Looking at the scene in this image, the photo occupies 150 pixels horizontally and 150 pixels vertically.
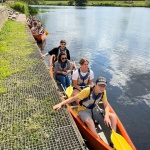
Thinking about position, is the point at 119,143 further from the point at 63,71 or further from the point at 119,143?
the point at 63,71

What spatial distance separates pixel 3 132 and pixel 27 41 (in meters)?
9.76

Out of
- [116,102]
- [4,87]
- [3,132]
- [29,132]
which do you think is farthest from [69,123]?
[116,102]

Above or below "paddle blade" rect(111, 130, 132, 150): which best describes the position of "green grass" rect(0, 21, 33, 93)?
above

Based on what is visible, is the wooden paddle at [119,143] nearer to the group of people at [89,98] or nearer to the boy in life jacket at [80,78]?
the group of people at [89,98]

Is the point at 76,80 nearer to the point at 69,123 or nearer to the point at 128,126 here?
the point at 69,123

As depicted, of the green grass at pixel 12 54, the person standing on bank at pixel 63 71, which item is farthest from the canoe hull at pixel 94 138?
the green grass at pixel 12 54

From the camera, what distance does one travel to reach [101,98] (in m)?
5.71

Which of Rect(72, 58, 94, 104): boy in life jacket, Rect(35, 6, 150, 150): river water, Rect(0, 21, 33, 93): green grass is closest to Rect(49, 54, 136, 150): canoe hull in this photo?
Rect(72, 58, 94, 104): boy in life jacket

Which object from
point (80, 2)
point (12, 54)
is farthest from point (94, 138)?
point (80, 2)

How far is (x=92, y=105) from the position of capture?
5734mm

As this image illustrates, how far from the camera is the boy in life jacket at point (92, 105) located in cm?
539

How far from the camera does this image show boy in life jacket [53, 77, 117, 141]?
539cm

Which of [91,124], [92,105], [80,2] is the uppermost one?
[80,2]

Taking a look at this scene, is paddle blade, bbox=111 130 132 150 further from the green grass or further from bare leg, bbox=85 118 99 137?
the green grass
